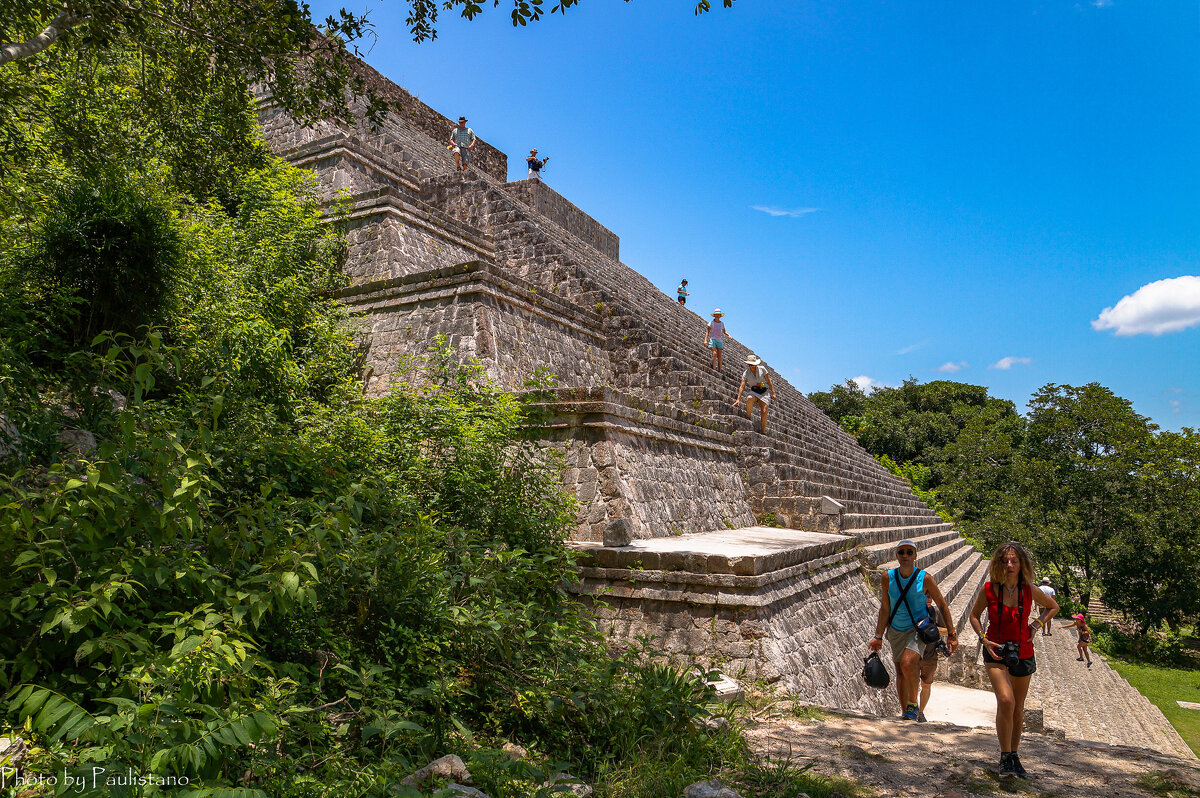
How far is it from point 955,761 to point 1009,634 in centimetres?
85

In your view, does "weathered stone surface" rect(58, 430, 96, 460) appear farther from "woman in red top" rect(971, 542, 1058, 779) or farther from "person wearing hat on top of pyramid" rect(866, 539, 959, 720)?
"woman in red top" rect(971, 542, 1058, 779)

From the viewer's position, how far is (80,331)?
641cm

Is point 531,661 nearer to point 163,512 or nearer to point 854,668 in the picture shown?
point 163,512

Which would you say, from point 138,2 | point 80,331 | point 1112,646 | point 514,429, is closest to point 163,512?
point 514,429

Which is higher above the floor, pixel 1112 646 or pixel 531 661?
pixel 531 661

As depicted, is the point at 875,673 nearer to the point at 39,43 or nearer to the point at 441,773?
the point at 441,773

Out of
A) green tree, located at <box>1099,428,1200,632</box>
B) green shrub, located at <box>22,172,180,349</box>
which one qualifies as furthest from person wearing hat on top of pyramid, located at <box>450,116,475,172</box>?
green tree, located at <box>1099,428,1200,632</box>

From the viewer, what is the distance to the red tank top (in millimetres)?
4367

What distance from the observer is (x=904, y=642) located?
5.44 metres

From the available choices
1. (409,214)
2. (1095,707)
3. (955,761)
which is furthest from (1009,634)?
(1095,707)

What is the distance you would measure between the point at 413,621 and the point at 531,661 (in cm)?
78

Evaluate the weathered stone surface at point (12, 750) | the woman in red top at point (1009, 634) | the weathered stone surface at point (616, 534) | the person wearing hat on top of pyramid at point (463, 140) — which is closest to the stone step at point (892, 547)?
the weathered stone surface at point (616, 534)

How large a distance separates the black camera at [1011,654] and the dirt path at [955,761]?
0.60 metres

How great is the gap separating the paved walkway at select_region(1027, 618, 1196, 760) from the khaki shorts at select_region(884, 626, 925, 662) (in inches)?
166
